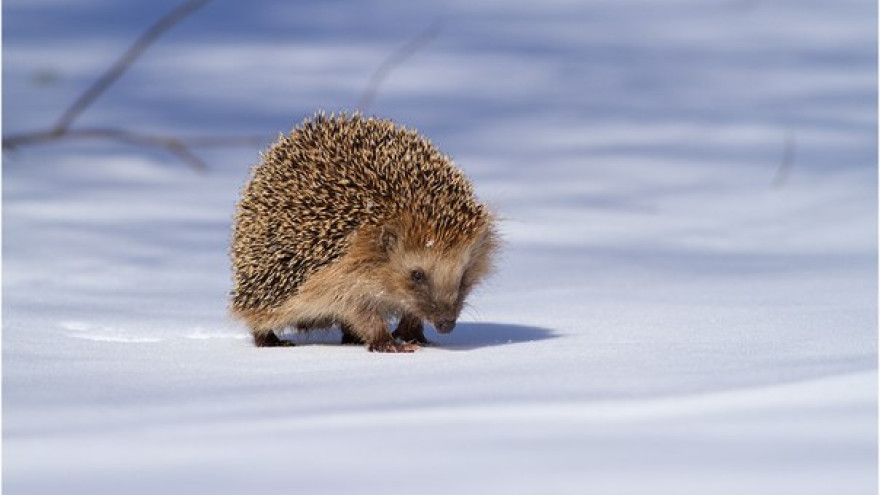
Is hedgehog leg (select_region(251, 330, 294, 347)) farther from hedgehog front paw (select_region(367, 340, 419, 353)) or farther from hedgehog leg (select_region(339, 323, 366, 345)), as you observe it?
hedgehog front paw (select_region(367, 340, 419, 353))

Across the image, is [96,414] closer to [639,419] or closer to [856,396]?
[639,419]

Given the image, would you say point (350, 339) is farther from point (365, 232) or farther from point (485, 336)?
point (365, 232)

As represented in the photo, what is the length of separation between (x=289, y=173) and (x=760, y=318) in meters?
3.02

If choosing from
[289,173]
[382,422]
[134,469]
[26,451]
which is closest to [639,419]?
[382,422]

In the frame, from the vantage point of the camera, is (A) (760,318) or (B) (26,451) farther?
(A) (760,318)

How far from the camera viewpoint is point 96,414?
5.43 meters

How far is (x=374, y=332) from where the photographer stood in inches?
295

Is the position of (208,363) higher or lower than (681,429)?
lower

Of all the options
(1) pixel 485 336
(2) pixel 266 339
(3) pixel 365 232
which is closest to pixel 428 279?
(3) pixel 365 232

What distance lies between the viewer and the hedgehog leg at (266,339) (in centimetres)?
787

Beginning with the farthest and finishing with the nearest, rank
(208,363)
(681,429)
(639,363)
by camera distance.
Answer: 1. (208,363)
2. (639,363)
3. (681,429)

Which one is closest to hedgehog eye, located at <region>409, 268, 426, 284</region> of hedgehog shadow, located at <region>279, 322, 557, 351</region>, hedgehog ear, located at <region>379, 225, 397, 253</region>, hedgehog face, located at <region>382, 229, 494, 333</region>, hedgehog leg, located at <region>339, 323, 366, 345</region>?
hedgehog face, located at <region>382, 229, 494, 333</region>

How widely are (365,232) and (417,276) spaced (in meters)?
0.37

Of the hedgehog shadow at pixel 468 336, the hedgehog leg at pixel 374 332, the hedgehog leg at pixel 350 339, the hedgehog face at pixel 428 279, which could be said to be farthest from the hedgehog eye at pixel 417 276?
the hedgehog leg at pixel 350 339
